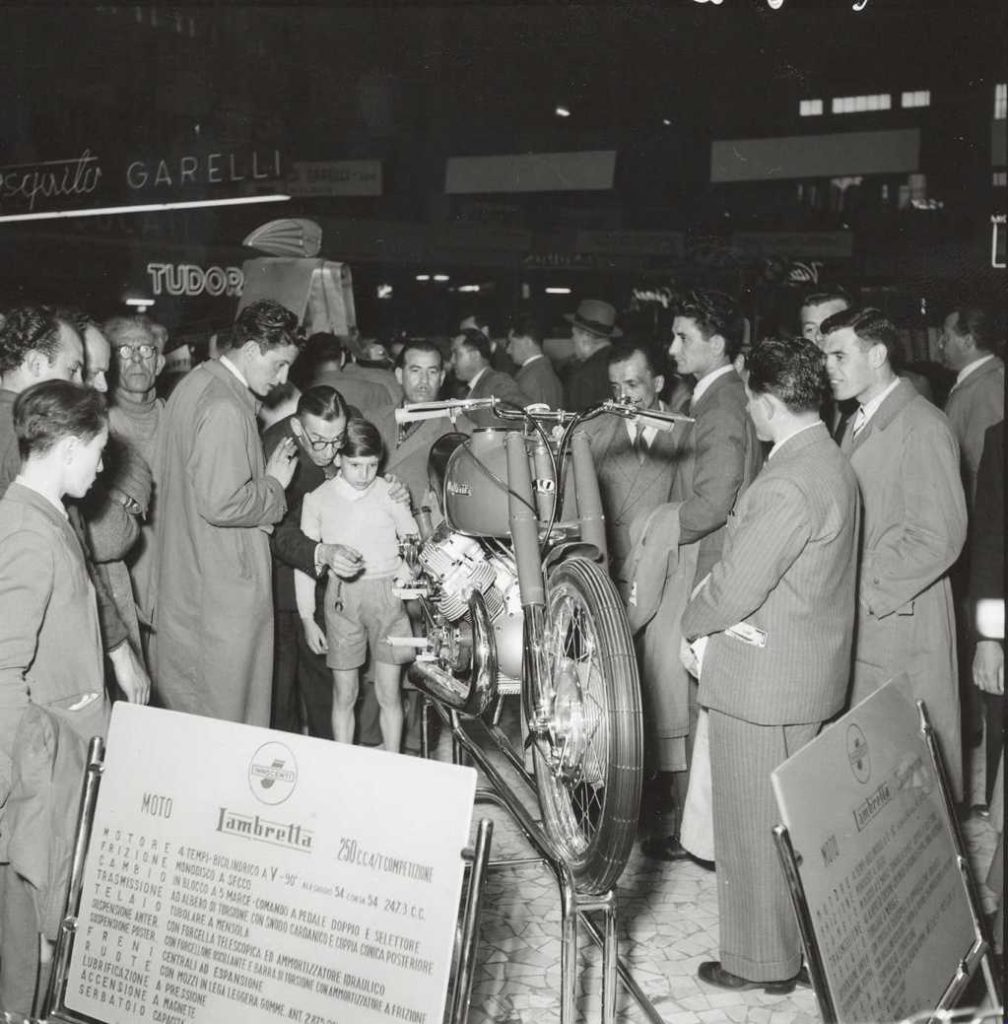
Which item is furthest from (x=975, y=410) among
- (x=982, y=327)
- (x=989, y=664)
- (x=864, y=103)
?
(x=864, y=103)

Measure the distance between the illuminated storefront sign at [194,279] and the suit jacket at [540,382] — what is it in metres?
3.95

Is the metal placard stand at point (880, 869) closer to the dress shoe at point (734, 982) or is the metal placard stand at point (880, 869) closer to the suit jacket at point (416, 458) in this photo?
the dress shoe at point (734, 982)

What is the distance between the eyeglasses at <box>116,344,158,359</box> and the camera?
4.62 m

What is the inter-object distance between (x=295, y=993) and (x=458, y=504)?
1550 millimetres

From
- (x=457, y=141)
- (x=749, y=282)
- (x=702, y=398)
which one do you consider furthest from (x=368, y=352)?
(x=457, y=141)

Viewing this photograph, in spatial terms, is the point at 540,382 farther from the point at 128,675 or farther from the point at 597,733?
the point at 597,733

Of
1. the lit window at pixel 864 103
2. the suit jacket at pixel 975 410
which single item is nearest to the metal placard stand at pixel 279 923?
the suit jacket at pixel 975 410

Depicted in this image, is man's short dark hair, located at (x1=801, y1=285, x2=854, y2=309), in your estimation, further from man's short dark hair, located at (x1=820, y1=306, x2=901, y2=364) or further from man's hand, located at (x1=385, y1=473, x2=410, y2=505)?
man's hand, located at (x1=385, y1=473, x2=410, y2=505)

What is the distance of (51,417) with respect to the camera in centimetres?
251

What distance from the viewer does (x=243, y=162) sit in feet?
29.5

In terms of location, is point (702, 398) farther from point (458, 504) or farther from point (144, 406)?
point (144, 406)

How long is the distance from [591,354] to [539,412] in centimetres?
533

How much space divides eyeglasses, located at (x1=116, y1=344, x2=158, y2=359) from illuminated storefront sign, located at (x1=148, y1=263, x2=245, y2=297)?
6.26 meters

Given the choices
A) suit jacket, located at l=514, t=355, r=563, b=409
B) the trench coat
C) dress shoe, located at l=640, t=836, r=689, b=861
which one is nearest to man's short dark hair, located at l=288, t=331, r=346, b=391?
suit jacket, located at l=514, t=355, r=563, b=409
